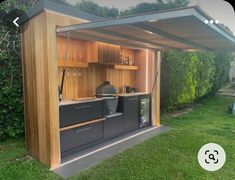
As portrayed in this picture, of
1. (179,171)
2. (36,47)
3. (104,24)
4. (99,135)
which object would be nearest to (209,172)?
(179,171)

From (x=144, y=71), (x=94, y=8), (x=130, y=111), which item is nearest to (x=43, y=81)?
(x=94, y=8)

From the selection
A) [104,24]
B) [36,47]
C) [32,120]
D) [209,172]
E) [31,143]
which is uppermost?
[104,24]

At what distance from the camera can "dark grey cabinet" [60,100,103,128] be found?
13.1 ft

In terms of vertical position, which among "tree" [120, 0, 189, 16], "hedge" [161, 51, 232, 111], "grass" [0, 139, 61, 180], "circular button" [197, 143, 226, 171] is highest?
"tree" [120, 0, 189, 16]

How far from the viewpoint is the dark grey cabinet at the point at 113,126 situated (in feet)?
16.8

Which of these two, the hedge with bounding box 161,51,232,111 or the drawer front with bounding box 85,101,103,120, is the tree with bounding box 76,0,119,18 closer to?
the drawer front with bounding box 85,101,103,120

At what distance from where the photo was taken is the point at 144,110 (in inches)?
259

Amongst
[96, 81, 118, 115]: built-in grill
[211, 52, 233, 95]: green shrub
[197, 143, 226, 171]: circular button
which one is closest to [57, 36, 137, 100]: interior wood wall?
[96, 81, 118, 115]: built-in grill

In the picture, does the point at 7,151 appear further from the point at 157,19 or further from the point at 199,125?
the point at 199,125

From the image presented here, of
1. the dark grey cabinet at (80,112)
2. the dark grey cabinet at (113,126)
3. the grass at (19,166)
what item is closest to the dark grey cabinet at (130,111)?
the dark grey cabinet at (113,126)

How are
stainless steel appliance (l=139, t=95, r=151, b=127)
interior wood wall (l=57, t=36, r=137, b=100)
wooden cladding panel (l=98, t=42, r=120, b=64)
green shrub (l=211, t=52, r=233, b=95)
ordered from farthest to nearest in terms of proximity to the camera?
green shrub (l=211, t=52, r=233, b=95) < stainless steel appliance (l=139, t=95, r=151, b=127) < wooden cladding panel (l=98, t=42, r=120, b=64) < interior wood wall (l=57, t=36, r=137, b=100)

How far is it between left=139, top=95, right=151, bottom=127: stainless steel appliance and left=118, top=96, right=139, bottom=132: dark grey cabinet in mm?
215

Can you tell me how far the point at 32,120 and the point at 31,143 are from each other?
20.6 inches

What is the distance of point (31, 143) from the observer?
4285 mm
